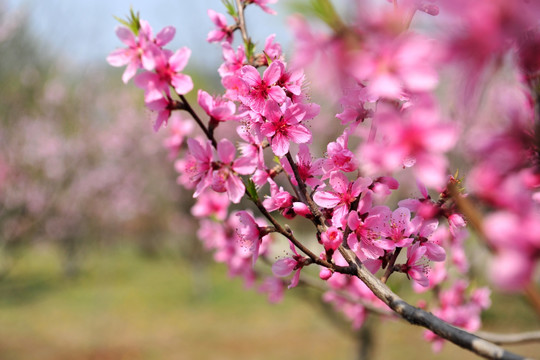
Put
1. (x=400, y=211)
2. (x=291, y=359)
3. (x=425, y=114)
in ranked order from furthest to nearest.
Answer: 1. (x=291, y=359)
2. (x=400, y=211)
3. (x=425, y=114)

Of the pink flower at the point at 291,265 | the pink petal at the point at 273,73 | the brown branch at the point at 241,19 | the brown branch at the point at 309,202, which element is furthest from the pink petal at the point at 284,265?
the brown branch at the point at 241,19

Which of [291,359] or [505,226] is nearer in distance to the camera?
[505,226]

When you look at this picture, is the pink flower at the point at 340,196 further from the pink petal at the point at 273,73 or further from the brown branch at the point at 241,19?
the brown branch at the point at 241,19

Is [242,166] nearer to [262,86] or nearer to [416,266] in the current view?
[262,86]

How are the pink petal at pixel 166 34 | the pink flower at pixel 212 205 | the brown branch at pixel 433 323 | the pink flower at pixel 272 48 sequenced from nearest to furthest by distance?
the brown branch at pixel 433 323
the pink petal at pixel 166 34
the pink flower at pixel 272 48
the pink flower at pixel 212 205

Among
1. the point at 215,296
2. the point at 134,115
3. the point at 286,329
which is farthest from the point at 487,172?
the point at 134,115

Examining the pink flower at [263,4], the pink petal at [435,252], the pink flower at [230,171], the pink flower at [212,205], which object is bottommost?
the pink flower at [212,205]

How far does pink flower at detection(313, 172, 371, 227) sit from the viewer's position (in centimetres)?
117

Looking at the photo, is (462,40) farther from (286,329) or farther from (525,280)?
(286,329)

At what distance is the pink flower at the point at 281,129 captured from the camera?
1171 mm

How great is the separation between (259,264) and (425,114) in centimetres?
278

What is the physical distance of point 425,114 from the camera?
62cm

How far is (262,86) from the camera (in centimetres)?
118

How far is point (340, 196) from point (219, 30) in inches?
29.7
